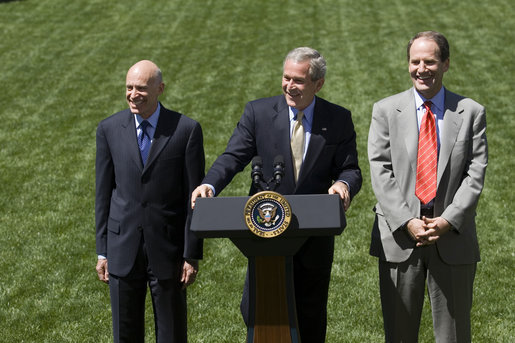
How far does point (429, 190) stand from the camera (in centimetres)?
464

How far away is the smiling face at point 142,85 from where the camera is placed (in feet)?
15.3

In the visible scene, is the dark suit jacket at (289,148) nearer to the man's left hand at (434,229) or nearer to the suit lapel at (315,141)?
the suit lapel at (315,141)

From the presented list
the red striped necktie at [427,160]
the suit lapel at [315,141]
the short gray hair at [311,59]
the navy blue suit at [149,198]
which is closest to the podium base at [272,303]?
the suit lapel at [315,141]

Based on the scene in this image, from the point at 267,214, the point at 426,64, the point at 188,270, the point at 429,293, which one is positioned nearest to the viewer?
the point at 267,214

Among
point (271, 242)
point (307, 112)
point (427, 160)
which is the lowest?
point (271, 242)

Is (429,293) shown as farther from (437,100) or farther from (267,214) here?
(267,214)

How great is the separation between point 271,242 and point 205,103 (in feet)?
33.8

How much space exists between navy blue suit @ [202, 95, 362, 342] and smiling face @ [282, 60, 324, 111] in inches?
6.5

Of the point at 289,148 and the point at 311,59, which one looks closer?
the point at 311,59

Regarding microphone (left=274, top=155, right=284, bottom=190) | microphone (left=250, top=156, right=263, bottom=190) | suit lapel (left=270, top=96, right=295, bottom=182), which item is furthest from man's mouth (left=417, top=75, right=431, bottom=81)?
microphone (left=250, top=156, right=263, bottom=190)

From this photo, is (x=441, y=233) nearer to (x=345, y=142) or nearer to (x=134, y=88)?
(x=345, y=142)

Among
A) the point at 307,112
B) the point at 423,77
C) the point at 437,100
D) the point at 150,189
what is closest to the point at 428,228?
the point at 437,100

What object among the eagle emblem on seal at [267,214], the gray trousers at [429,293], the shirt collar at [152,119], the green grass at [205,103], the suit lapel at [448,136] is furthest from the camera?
the green grass at [205,103]

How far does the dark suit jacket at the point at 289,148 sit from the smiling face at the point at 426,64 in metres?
Answer: 0.53
